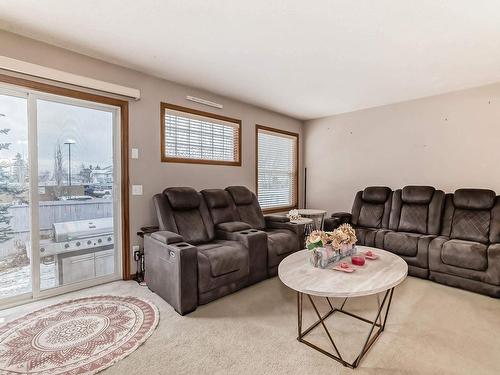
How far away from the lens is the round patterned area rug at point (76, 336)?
173cm

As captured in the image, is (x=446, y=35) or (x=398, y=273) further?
(x=446, y=35)

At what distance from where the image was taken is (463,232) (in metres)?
3.30

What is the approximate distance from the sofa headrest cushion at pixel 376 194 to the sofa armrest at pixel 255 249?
6.86 feet

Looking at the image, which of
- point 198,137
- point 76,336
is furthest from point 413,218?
point 76,336

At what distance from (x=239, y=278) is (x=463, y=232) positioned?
9.43ft

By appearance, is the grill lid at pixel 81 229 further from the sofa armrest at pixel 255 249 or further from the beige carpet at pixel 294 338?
the sofa armrest at pixel 255 249

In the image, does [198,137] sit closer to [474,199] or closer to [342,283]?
[342,283]

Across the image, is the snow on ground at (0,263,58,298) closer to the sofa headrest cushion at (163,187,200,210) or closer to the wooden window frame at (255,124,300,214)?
the sofa headrest cushion at (163,187,200,210)

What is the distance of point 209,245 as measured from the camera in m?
3.00

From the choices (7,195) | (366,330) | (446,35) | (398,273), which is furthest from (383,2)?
(7,195)

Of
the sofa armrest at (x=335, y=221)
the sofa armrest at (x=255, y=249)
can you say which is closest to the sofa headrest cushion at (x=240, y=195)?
the sofa armrest at (x=255, y=249)

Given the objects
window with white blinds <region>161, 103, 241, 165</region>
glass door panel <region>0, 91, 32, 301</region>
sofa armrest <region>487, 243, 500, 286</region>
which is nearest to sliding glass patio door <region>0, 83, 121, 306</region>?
glass door panel <region>0, 91, 32, 301</region>

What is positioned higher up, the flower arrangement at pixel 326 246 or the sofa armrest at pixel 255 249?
the flower arrangement at pixel 326 246

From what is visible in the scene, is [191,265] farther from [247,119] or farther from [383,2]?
Answer: [247,119]
